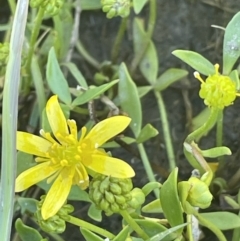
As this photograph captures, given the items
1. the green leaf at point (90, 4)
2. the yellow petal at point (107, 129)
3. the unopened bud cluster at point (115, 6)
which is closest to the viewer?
the yellow petal at point (107, 129)

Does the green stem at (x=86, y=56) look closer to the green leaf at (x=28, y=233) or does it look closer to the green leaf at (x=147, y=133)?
the green leaf at (x=147, y=133)

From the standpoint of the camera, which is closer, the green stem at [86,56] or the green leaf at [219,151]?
the green leaf at [219,151]

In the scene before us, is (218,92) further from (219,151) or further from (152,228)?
(152,228)

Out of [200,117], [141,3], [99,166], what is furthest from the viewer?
[200,117]

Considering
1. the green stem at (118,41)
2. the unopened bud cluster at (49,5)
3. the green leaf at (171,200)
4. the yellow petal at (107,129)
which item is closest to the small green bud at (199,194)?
the green leaf at (171,200)

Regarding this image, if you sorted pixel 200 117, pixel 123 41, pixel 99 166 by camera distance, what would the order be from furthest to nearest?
1. pixel 123 41
2. pixel 200 117
3. pixel 99 166

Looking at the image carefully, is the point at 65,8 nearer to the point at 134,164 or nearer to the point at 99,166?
the point at 134,164

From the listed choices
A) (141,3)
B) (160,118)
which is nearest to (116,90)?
(160,118)
